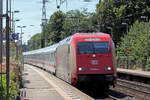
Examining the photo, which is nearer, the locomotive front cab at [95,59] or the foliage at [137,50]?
the locomotive front cab at [95,59]

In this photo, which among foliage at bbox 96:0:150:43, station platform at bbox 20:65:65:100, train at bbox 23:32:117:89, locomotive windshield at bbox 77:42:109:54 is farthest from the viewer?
foliage at bbox 96:0:150:43

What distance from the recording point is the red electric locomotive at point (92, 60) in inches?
731

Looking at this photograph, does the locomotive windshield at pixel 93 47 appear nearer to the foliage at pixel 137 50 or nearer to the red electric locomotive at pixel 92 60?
the red electric locomotive at pixel 92 60

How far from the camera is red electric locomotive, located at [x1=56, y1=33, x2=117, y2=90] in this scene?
61.0 feet

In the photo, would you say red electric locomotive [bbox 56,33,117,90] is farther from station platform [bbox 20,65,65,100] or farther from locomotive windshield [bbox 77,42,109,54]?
station platform [bbox 20,65,65,100]

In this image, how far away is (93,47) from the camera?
19391 millimetres

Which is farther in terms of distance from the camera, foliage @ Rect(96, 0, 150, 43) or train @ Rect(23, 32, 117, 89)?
foliage @ Rect(96, 0, 150, 43)

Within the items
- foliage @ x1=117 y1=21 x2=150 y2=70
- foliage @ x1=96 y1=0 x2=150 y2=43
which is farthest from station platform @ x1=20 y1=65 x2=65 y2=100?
foliage @ x1=96 y1=0 x2=150 y2=43

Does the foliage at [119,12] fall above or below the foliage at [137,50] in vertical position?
above

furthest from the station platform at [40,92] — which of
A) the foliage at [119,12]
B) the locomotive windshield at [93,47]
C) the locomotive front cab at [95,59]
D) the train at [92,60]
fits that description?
the foliage at [119,12]

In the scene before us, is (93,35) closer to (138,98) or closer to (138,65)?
(138,98)

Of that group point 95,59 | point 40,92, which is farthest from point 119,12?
point 95,59

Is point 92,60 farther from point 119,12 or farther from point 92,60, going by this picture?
point 119,12

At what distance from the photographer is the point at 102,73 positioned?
18.6m
